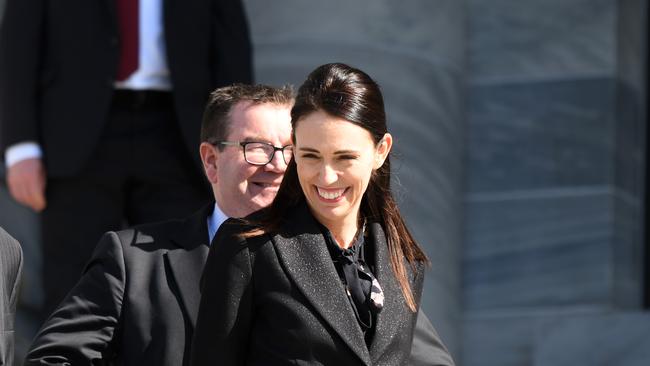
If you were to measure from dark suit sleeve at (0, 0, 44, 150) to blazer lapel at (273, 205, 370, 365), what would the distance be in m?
2.37

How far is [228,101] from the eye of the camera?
4812 mm

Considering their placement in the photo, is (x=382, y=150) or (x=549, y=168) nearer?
(x=382, y=150)

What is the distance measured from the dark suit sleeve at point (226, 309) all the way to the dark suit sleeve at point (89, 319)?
0.61 metres

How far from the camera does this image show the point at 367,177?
3.68m

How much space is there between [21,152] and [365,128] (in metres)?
2.45

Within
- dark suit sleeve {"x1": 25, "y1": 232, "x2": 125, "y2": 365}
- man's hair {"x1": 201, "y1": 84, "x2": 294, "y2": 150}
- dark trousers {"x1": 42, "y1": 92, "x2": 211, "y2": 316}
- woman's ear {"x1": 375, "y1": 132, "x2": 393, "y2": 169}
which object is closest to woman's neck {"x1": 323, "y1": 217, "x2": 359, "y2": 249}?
woman's ear {"x1": 375, "y1": 132, "x2": 393, "y2": 169}

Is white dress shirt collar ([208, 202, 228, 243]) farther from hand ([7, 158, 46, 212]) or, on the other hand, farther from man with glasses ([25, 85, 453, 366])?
hand ([7, 158, 46, 212])

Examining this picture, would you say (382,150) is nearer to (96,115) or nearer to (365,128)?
(365,128)

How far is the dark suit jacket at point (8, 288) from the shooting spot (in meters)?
4.04

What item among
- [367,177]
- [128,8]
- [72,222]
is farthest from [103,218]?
[367,177]

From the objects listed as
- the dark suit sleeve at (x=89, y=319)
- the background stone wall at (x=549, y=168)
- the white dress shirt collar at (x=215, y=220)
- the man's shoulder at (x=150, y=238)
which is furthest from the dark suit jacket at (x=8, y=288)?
the background stone wall at (x=549, y=168)

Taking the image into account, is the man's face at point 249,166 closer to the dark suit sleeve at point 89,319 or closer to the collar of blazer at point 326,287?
the dark suit sleeve at point 89,319

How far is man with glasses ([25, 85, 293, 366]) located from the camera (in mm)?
4199

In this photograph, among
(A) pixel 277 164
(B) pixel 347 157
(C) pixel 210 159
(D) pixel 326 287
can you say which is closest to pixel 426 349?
(D) pixel 326 287
